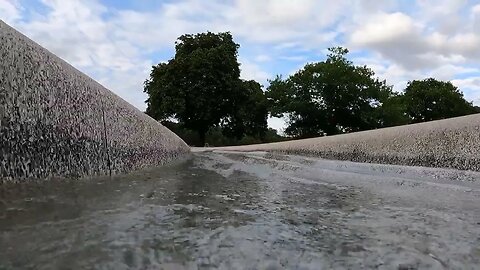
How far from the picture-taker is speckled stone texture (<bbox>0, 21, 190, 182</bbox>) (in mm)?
2740

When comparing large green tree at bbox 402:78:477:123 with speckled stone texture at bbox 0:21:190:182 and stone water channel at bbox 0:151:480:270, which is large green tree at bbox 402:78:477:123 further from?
stone water channel at bbox 0:151:480:270

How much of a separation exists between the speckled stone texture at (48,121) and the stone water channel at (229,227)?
227mm

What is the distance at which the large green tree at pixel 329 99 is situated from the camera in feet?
82.4

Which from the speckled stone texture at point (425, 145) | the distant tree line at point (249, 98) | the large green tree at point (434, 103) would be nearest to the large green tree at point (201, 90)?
the distant tree line at point (249, 98)

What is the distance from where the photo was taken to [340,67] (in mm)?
26141

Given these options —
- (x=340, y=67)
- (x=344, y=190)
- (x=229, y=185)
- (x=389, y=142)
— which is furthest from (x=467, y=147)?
(x=340, y=67)

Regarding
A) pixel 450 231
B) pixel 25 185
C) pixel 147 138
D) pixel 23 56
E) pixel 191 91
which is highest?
pixel 191 91

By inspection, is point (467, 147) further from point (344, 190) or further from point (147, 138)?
point (147, 138)

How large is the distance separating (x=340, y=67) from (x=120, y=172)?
2370 centimetres

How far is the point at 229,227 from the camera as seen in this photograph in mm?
1691

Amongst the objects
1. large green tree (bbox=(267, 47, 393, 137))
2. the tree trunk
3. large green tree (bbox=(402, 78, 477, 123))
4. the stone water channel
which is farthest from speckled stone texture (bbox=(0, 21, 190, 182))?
large green tree (bbox=(402, 78, 477, 123))

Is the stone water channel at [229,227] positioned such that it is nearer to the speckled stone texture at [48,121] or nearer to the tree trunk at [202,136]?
the speckled stone texture at [48,121]

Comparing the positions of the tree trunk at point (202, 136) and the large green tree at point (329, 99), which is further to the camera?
the tree trunk at point (202, 136)

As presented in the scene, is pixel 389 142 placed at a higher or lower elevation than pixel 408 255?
higher
